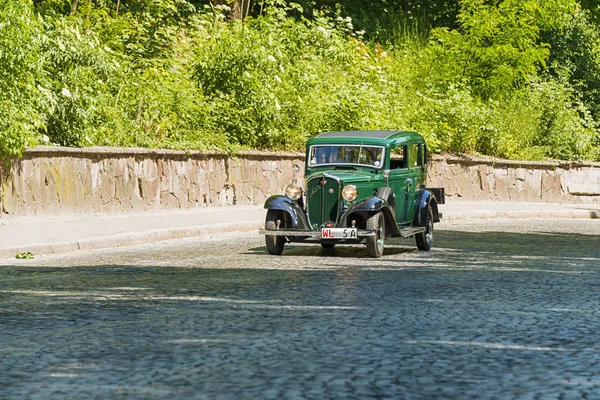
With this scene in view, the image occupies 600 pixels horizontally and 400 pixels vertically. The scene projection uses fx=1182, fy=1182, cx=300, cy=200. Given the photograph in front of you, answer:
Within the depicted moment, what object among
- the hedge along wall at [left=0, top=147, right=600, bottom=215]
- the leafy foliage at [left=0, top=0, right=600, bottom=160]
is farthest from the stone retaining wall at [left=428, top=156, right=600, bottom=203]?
the leafy foliage at [left=0, top=0, right=600, bottom=160]

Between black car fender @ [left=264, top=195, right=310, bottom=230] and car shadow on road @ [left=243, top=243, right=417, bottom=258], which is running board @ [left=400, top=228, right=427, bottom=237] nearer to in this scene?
car shadow on road @ [left=243, top=243, right=417, bottom=258]

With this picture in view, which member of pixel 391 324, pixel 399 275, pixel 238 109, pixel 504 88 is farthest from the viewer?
pixel 504 88

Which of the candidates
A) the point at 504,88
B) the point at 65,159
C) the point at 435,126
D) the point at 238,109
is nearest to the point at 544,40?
the point at 504,88

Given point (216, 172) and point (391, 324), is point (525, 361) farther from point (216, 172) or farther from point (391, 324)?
point (216, 172)

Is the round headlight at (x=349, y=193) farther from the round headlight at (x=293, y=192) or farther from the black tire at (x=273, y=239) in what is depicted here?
the black tire at (x=273, y=239)

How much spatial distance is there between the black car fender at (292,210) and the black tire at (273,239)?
14 cm

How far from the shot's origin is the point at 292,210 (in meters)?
16.0

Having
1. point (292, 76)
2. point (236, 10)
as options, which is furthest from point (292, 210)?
point (236, 10)

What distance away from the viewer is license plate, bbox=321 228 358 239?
1531cm

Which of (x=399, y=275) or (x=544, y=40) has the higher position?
(x=544, y=40)

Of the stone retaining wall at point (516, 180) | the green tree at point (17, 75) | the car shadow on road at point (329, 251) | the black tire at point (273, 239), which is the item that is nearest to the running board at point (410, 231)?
the car shadow on road at point (329, 251)

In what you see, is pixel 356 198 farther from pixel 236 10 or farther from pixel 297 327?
pixel 236 10

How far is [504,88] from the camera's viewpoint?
35.2m

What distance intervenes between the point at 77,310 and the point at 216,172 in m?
15.5
